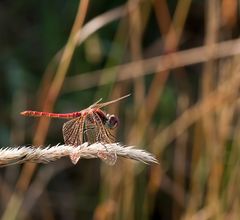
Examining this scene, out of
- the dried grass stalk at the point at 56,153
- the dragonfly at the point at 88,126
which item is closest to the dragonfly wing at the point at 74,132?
the dragonfly at the point at 88,126

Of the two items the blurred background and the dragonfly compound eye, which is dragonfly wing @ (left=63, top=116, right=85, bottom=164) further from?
the blurred background

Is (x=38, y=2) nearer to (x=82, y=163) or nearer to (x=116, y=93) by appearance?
(x=82, y=163)

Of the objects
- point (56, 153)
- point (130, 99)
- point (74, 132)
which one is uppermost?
point (130, 99)

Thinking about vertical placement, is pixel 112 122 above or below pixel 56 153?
above

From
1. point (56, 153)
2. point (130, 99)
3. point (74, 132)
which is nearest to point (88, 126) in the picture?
point (74, 132)

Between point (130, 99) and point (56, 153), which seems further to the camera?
point (130, 99)

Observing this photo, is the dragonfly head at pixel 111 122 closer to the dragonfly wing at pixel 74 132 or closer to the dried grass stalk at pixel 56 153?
the dragonfly wing at pixel 74 132

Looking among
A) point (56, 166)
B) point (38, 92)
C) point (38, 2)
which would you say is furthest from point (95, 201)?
point (38, 2)

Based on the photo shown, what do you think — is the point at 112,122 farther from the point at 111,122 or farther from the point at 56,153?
the point at 56,153
